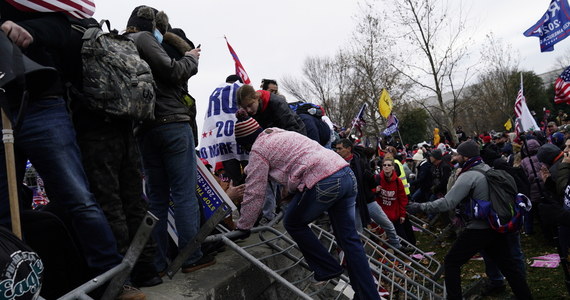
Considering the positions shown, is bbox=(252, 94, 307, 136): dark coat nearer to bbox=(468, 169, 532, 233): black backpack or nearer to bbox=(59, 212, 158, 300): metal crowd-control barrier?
bbox=(468, 169, 532, 233): black backpack

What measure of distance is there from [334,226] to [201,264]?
1.08 metres

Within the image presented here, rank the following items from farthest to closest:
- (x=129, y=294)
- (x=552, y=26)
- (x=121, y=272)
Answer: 1. (x=552, y=26)
2. (x=129, y=294)
3. (x=121, y=272)

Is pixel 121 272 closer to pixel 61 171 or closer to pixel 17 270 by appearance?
pixel 61 171

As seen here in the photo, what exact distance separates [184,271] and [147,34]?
176 cm

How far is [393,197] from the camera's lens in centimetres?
867

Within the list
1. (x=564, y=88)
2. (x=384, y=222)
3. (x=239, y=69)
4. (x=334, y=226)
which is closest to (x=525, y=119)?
(x=564, y=88)

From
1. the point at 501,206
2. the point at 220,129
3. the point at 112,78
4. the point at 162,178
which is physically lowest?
the point at 501,206

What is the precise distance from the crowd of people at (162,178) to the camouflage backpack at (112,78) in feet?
0.36

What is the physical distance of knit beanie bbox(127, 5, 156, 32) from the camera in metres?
3.53

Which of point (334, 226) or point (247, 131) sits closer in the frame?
point (334, 226)

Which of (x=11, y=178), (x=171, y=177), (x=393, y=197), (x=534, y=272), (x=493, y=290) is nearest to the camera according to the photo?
(x=11, y=178)

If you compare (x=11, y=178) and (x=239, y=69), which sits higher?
(x=239, y=69)

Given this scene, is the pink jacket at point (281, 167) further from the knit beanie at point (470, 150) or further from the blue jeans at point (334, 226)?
the knit beanie at point (470, 150)

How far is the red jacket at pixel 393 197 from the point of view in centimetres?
862
